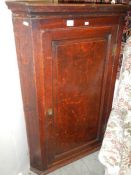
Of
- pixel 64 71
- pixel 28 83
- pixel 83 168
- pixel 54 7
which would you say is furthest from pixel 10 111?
pixel 83 168

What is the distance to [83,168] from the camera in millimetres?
1656

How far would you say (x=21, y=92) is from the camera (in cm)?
132

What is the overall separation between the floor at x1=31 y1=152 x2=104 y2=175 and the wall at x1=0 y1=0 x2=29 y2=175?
1.07 ft

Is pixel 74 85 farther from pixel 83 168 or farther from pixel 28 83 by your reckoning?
pixel 83 168

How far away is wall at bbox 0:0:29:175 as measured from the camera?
1.12 metres

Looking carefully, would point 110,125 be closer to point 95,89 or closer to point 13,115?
point 95,89

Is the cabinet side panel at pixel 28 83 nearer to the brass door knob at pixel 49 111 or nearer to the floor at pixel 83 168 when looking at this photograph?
the brass door knob at pixel 49 111

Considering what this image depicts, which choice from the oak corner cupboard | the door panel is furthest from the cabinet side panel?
the door panel

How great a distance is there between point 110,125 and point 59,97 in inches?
15.3

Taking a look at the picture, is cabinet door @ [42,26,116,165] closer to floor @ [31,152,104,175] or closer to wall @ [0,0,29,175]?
floor @ [31,152,104,175]

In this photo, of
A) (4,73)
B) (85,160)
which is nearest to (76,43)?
(4,73)

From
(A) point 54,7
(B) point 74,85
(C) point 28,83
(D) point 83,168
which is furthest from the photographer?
(D) point 83,168

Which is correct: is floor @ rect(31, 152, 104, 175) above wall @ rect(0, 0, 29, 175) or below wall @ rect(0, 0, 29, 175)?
below

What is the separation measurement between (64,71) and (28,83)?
0.25 metres
